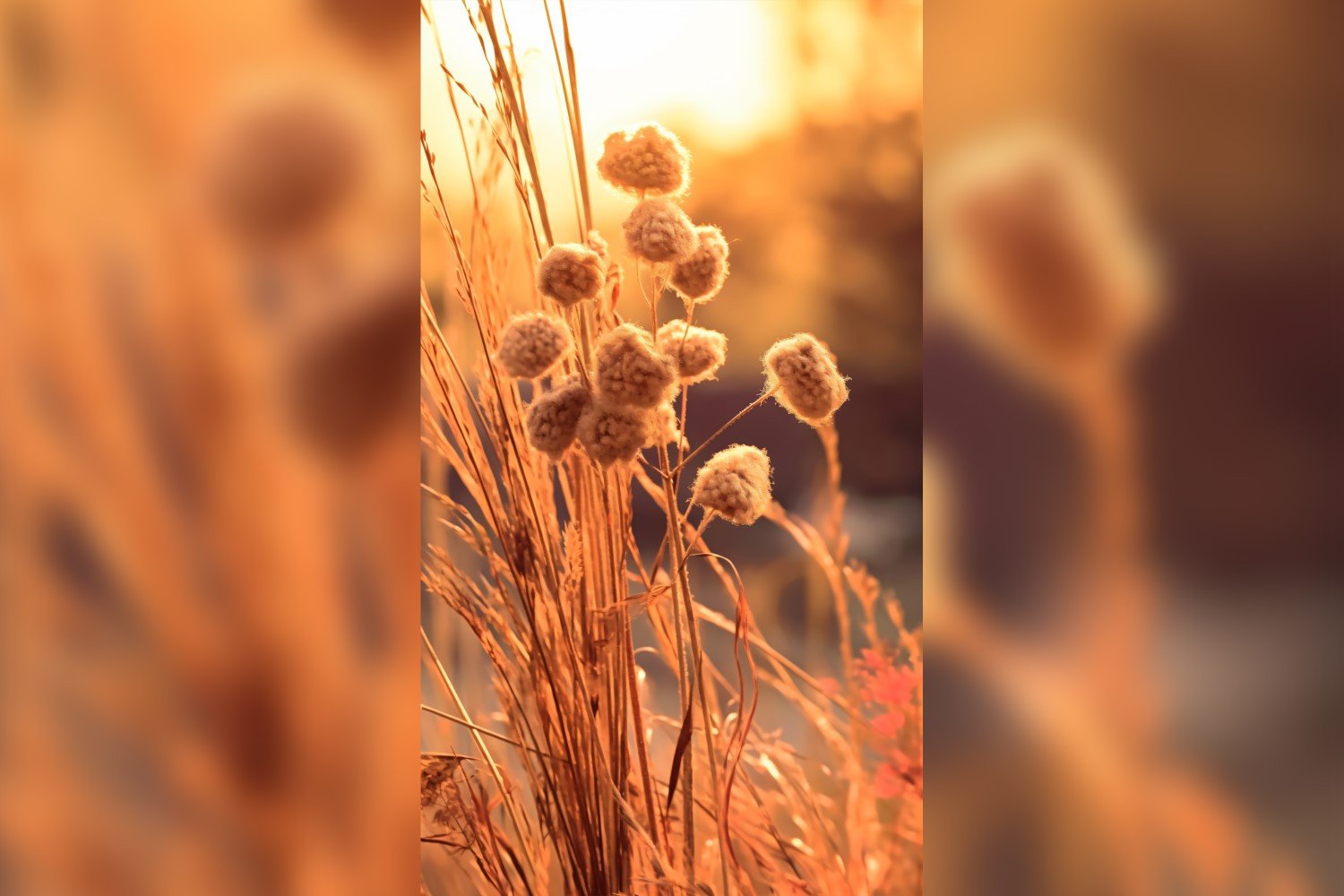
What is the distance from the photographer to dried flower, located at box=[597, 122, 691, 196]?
0.98m

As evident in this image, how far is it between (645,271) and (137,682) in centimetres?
63

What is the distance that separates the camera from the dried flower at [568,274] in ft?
3.17

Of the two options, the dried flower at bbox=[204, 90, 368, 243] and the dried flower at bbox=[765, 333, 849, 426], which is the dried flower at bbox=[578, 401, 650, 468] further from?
the dried flower at bbox=[204, 90, 368, 243]

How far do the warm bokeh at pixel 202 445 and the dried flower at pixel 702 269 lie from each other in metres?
0.27

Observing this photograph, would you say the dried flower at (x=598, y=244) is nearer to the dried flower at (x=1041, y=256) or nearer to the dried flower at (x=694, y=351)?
the dried flower at (x=694, y=351)

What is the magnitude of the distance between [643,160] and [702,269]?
0.12 meters

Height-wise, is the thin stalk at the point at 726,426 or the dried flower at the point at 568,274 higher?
the dried flower at the point at 568,274

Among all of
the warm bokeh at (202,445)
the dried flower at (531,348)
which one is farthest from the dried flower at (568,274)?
the warm bokeh at (202,445)

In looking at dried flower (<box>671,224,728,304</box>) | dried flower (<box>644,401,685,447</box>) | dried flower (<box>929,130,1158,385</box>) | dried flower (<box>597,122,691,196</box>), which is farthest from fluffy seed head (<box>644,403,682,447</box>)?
dried flower (<box>929,130,1158,385</box>)

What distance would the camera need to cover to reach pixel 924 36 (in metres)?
1.14

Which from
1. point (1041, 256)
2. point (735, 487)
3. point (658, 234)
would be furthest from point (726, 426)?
point (1041, 256)

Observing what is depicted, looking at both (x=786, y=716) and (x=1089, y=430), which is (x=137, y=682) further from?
(x=1089, y=430)

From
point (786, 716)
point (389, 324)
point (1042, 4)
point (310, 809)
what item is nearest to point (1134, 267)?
point (1042, 4)

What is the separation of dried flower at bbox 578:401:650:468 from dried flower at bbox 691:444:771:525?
0.24 feet
